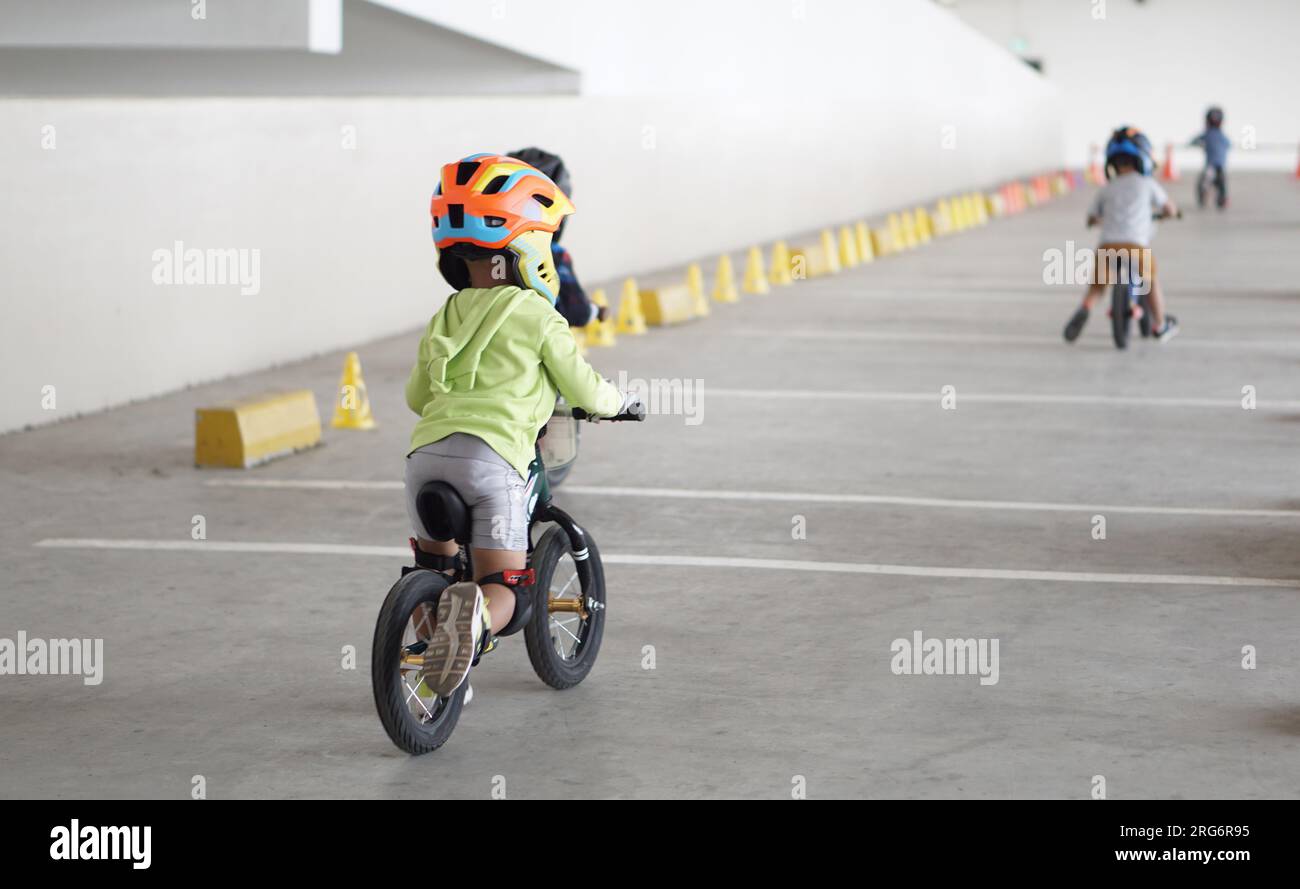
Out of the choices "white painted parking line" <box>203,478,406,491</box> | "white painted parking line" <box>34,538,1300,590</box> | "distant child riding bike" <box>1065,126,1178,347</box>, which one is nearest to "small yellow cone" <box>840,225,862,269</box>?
"distant child riding bike" <box>1065,126,1178,347</box>

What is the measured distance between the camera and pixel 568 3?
18.9m

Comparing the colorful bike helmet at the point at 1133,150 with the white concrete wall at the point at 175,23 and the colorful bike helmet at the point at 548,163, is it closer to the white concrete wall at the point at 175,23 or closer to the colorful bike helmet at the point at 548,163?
the white concrete wall at the point at 175,23

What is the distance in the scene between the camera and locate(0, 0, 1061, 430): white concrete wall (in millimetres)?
10281

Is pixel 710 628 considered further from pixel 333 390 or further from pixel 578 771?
pixel 333 390

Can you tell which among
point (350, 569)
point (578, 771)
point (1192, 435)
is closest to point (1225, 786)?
point (578, 771)

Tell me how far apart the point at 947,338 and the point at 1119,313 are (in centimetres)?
177

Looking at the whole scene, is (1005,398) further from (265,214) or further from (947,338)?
(265,214)

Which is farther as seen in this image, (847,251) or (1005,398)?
(847,251)

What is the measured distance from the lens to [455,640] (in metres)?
4.72

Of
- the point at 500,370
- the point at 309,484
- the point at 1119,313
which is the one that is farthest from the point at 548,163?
the point at 1119,313

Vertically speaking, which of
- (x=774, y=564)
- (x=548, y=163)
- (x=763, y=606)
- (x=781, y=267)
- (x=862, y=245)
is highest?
(x=862, y=245)

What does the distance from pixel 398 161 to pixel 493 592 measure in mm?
10277

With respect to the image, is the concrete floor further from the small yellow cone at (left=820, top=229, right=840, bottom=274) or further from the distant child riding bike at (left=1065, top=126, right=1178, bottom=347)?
the small yellow cone at (left=820, top=229, right=840, bottom=274)
